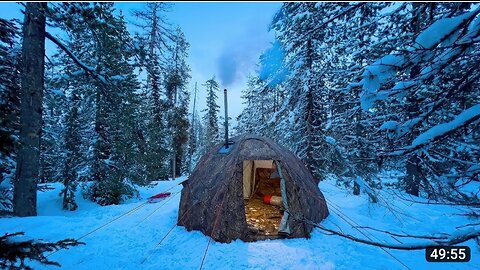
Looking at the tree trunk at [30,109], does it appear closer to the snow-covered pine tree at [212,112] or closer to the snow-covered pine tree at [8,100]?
the snow-covered pine tree at [8,100]

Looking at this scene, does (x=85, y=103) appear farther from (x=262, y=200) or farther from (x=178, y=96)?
(x=178, y=96)

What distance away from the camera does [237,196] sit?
290 inches

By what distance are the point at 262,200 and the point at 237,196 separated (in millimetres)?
4839

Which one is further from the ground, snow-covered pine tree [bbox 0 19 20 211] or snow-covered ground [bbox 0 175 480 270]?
snow-covered pine tree [bbox 0 19 20 211]

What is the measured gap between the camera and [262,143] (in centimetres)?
880

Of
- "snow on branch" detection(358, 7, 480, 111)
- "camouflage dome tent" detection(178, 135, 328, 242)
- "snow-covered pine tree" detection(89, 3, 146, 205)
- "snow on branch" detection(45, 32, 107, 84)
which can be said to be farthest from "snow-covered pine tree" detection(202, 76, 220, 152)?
"snow on branch" detection(358, 7, 480, 111)

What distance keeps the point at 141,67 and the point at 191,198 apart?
454 centimetres

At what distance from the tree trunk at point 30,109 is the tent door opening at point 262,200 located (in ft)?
20.8

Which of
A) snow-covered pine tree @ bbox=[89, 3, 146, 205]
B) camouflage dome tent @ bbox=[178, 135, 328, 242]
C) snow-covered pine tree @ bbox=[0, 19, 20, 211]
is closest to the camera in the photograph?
snow-covered pine tree @ bbox=[0, 19, 20, 211]

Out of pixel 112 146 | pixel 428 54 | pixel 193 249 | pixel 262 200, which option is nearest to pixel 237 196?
pixel 193 249

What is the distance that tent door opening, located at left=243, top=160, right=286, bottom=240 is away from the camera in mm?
7805

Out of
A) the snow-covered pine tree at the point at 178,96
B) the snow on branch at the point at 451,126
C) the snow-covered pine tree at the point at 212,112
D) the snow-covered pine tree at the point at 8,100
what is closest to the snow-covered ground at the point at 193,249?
the snow-covered pine tree at the point at 8,100

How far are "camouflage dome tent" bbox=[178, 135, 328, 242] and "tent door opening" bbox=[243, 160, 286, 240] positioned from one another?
0.06 m

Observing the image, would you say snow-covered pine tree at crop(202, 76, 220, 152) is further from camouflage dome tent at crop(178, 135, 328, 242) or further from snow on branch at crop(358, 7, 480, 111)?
snow on branch at crop(358, 7, 480, 111)
